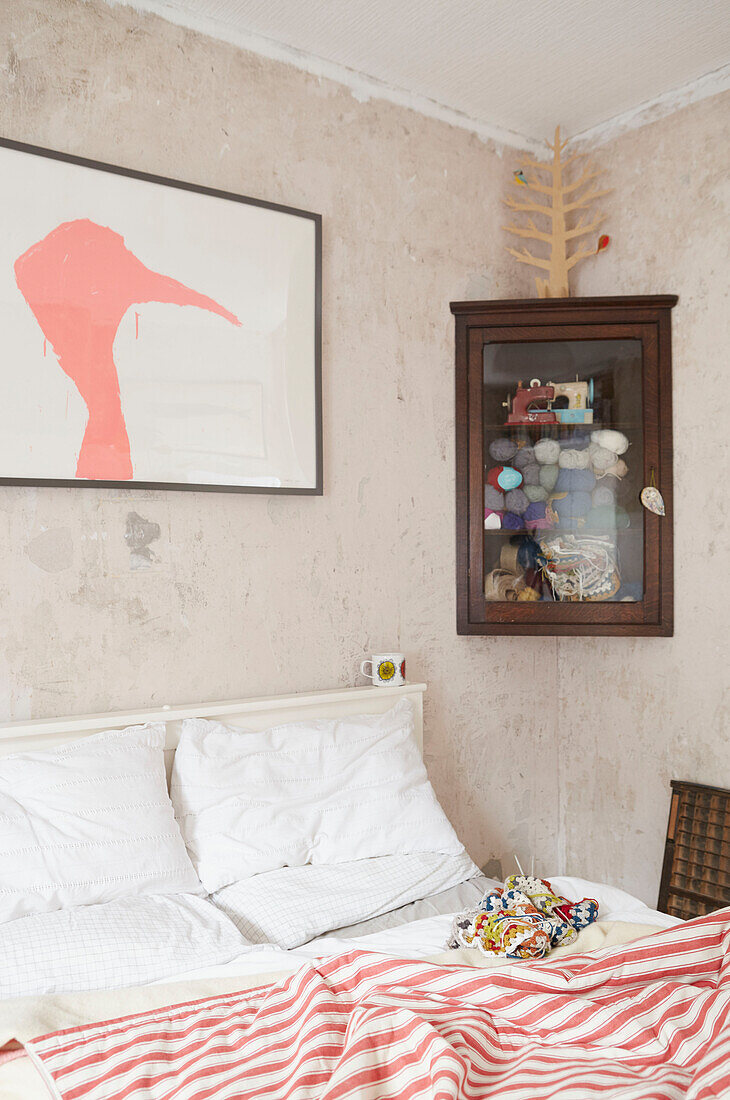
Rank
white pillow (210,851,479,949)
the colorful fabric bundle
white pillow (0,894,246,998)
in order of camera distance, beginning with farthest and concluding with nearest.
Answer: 1. white pillow (210,851,479,949)
2. the colorful fabric bundle
3. white pillow (0,894,246,998)

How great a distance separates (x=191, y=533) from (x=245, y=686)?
0.46m

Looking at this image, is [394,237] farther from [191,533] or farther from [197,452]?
[191,533]

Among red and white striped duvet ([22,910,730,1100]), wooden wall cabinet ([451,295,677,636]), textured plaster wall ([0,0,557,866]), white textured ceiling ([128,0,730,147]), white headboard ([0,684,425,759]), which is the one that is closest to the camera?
red and white striped duvet ([22,910,730,1100])

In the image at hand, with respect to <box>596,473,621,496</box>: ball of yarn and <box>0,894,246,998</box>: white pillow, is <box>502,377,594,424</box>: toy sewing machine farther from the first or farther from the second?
<box>0,894,246,998</box>: white pillow

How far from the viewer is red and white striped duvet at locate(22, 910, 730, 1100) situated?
1095mm

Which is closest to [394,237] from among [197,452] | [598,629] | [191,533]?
[197,452]

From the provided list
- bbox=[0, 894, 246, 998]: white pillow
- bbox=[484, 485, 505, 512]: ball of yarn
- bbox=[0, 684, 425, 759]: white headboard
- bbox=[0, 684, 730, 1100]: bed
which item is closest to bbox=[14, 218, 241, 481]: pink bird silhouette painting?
bbox=[0, 684, 425, 759]: white headboard

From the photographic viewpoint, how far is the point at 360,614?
264cm

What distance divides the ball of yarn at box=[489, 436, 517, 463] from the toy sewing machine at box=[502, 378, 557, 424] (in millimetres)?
74

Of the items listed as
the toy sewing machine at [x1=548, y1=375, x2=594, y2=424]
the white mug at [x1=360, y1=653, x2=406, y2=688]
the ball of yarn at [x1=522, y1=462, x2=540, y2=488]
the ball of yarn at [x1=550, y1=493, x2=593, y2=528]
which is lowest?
the white mug at [x1=360, y1=653, x2=406, y2=688]

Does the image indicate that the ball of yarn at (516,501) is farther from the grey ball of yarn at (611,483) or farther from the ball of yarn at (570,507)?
the grey ball of yarn at (611,483)

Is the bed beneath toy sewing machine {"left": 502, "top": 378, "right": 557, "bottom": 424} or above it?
beneath

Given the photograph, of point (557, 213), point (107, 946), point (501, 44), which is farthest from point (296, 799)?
point (501, 44)

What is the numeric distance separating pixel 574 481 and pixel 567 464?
0.19 feet
